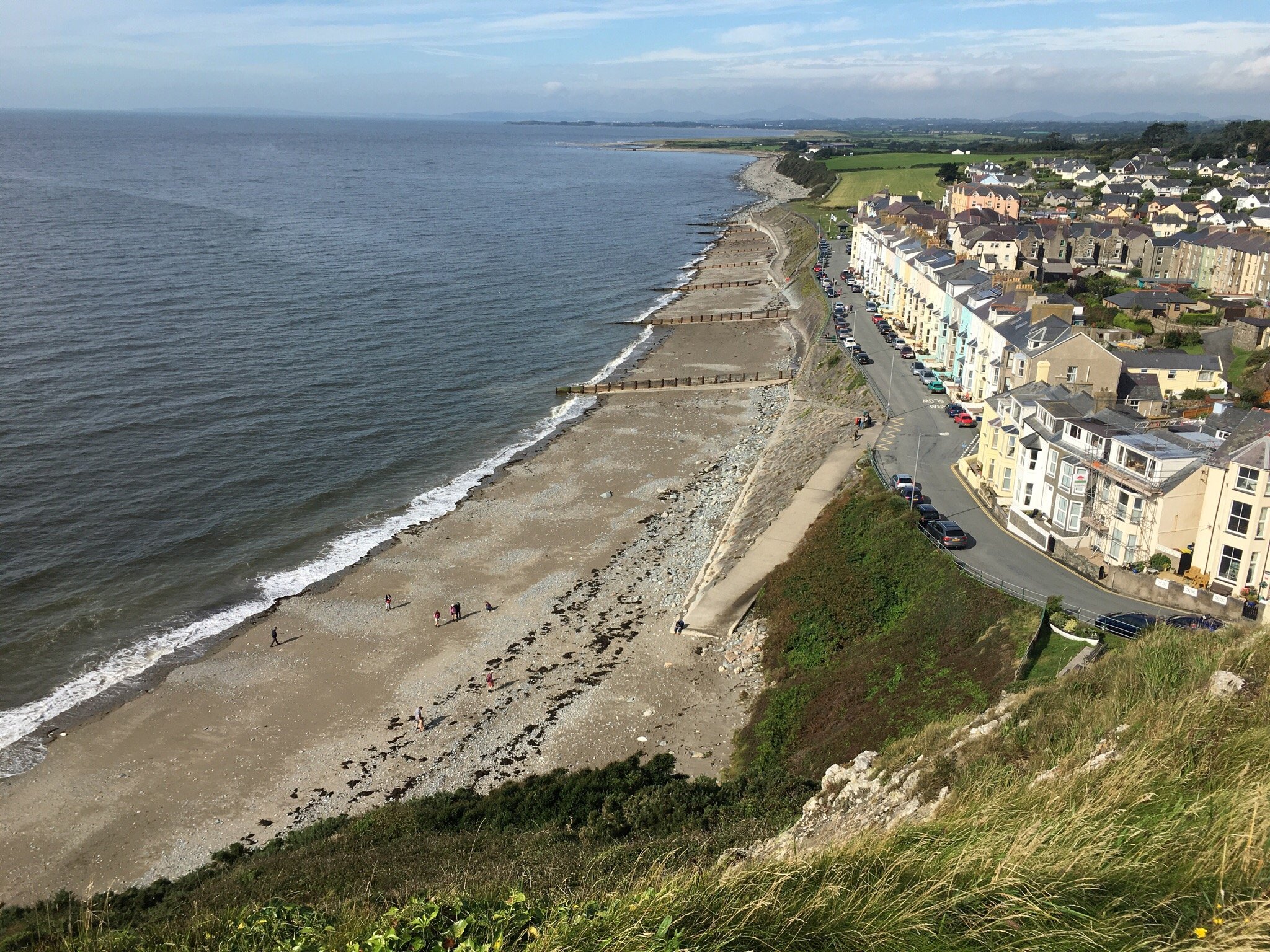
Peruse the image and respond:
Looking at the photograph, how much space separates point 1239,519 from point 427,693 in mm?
26883

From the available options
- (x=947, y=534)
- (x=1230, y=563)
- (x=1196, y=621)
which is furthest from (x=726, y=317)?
(x=1196, y=621)

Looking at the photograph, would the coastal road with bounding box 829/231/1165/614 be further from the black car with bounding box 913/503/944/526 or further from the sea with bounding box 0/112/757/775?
the sea with bounding box 0/112/757/775

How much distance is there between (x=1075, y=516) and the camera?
31625mm

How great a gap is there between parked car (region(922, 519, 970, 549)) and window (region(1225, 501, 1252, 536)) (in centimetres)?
782

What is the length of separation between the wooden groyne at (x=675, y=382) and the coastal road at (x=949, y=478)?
24.7ft

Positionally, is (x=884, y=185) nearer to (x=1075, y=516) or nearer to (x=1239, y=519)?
(x=1075, y=516)

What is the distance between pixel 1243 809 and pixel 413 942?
23.6 ft

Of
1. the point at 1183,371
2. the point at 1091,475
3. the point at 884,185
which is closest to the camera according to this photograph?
the point at 1091,475

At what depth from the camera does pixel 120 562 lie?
3878 centimetres

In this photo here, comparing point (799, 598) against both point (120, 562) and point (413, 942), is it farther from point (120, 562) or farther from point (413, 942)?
point (120, 562)

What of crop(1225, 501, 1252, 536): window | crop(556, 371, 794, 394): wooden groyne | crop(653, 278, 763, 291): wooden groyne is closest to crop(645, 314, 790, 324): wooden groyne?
crop(653, 278, 763, 291): wooden groyne

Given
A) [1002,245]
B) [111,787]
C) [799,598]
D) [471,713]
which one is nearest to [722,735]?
[799,598]

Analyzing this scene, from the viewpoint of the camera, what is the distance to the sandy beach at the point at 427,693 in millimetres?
25625

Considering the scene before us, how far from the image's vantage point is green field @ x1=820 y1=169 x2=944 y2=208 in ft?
494
